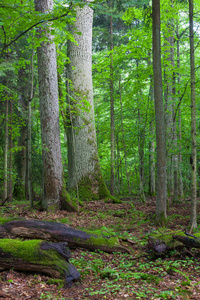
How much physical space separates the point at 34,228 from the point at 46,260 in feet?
3.64

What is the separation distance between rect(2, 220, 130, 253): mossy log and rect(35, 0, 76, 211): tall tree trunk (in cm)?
240

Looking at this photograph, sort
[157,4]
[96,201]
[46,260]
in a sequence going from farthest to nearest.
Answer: [96,201] < [157,4] < [46,260]

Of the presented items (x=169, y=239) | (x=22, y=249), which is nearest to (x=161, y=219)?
(x=169, y=239)

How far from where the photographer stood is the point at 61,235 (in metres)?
4.86

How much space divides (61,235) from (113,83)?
788 centimetres

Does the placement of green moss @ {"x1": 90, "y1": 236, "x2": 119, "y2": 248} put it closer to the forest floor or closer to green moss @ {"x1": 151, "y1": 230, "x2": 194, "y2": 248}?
the forest floor

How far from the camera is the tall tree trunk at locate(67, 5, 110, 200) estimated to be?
961cm

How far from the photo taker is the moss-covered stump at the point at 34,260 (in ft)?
12.1

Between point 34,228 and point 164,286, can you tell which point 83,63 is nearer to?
point 34,228

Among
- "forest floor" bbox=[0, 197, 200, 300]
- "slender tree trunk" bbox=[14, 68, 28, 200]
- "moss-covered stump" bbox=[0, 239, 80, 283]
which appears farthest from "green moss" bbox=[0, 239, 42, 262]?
"slender tree trunk" bbox=[14, 68, 28, 200]

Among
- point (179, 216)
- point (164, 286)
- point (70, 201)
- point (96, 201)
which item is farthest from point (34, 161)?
point (164, 286)

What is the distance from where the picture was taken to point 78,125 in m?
9.98

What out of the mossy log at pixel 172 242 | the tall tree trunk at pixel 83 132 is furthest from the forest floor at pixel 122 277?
the tall tree trunk at pixel 83 132

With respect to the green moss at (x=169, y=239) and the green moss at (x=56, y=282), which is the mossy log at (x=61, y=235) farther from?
the green moss at (x=56, y=282)
